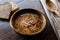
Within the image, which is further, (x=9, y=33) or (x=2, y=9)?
(x=2, y=9)

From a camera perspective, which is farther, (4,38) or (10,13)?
(10,13)

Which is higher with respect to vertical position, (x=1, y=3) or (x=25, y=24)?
(x=1, y=3)

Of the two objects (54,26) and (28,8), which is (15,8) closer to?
(28,8)

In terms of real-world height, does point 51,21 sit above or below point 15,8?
below

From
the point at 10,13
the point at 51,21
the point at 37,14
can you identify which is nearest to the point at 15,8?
the point at 10,13

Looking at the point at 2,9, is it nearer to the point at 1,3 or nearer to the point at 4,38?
the point at 1,3

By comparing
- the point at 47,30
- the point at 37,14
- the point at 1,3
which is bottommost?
the point at 47,30

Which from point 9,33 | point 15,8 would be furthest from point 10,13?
point 9,33
